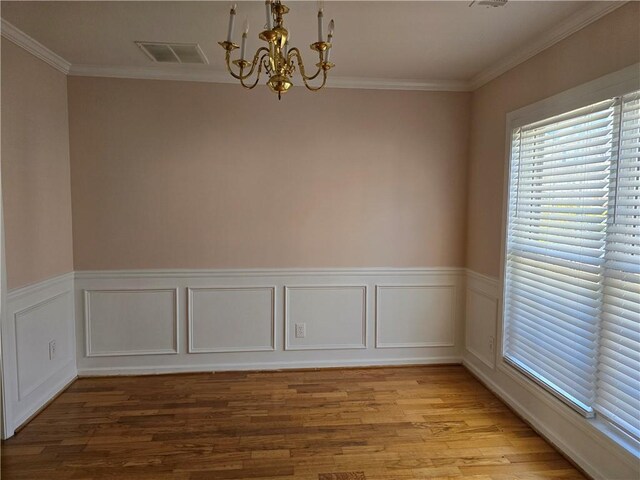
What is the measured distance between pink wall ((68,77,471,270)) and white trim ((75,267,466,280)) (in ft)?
0.17

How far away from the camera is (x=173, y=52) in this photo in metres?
2.83

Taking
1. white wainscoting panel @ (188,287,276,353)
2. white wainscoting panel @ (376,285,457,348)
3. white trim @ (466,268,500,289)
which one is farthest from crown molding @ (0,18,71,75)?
white trim @ (466,268,500,289)

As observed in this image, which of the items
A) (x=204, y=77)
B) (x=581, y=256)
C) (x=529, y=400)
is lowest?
(x=529, y=400)

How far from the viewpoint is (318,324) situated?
11.6 ft

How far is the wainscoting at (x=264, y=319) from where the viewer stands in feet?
10.9

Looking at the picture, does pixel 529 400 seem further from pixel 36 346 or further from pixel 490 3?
pixel 36 346

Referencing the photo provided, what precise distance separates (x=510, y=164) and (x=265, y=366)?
8.42 feet

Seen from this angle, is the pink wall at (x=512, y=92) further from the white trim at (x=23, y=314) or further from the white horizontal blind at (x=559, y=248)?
the white trim at (x=23, y=314)

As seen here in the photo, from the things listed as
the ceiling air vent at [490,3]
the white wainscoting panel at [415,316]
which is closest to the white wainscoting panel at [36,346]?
the white wainscoting panel at [415,316]

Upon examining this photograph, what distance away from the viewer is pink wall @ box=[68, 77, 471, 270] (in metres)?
3.24

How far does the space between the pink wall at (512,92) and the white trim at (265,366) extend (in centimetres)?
95

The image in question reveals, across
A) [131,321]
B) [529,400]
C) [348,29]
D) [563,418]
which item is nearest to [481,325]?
[529,400]

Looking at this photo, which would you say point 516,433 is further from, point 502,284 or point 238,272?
point 238,272

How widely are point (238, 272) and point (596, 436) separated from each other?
2.63 meters
